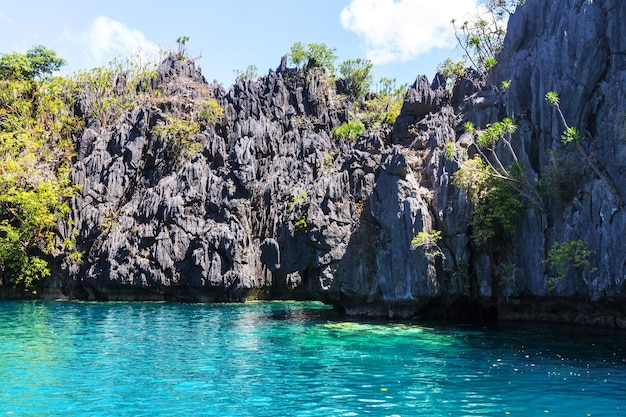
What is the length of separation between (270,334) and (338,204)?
13384 mm

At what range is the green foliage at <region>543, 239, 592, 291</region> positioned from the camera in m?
27.9

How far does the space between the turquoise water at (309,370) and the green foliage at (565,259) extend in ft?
9.42

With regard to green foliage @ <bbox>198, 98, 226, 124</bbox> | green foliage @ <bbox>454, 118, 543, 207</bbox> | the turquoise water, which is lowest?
the turquoise water

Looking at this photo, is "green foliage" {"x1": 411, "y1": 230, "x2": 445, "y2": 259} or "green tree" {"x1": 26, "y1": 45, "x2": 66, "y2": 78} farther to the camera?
"green tree" {"x1": 26, "y1": 45, "x2": 66, "y2": 78}

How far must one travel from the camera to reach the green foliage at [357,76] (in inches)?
2995

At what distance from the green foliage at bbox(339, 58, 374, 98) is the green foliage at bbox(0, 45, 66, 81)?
3763cm

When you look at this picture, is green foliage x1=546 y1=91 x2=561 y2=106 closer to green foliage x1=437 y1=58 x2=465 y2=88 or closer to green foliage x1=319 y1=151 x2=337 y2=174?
green foliage x1=437 y1=58 x2=465 y2=88

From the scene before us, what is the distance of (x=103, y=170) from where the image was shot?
60750 mm

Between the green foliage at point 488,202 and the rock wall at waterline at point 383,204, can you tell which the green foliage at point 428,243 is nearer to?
the rock wall at waterline at point 383,204

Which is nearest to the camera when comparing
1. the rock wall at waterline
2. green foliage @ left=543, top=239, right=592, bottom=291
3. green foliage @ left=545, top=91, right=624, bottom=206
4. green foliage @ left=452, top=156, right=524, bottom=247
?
green foliage @ left=545, top=91, right=624, bottom=206

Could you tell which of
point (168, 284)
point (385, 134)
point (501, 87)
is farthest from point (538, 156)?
point (168, 284)

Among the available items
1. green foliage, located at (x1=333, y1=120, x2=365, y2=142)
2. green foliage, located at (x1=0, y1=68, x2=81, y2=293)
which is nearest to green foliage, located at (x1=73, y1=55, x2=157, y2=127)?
green foliage, located at (x1=0, y1=68, x2=81, y2=293)

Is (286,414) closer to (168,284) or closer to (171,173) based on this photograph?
(168,284)

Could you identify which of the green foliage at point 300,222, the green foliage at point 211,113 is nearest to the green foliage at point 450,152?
the green foliage at point 300,222
